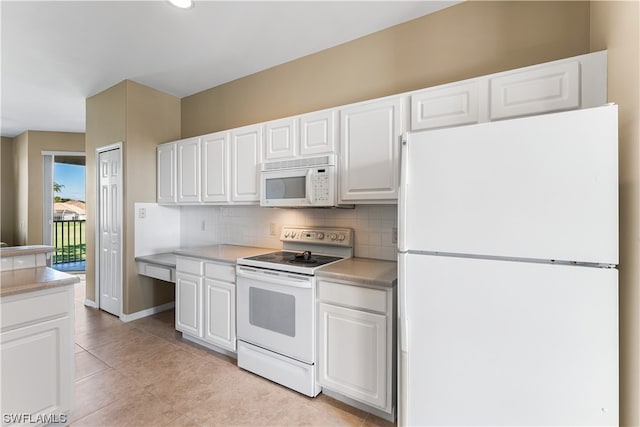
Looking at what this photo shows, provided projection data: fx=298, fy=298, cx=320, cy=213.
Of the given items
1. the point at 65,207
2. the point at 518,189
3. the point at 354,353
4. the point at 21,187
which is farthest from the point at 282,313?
the point at 21,187

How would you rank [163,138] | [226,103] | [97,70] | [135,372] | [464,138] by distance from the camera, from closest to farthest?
[464,138]
[135,372]
[97,70]
[226,103]
[163,138]

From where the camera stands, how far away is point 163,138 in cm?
380

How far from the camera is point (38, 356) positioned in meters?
1.67

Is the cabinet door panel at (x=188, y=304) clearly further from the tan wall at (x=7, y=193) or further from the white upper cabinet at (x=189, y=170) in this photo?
the tan wall at (x=7, y=193)

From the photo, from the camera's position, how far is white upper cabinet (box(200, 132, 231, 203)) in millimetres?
3051

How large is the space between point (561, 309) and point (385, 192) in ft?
3.88

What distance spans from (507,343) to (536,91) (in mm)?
1376

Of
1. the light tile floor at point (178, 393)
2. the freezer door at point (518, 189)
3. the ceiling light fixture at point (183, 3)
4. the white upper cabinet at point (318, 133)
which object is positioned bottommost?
the light tile floor at point (178, 393)

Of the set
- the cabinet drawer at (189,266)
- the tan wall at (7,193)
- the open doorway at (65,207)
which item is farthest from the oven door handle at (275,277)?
the tan wall at (7,193)

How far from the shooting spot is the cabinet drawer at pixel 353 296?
6.02 feet

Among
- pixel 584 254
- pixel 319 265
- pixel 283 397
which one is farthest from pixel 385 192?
pixel 283 397

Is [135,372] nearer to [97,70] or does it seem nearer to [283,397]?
[283,397]

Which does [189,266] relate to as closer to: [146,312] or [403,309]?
[146,312]

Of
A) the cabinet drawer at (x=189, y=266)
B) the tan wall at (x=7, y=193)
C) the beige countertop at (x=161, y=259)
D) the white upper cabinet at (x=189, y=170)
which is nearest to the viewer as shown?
the cabinet drawer at (x=189, y=266)
